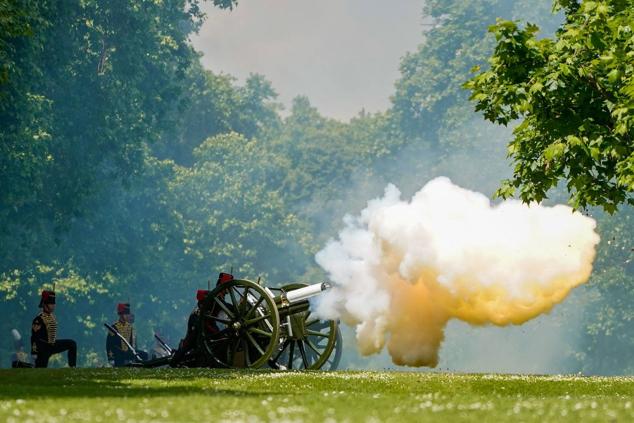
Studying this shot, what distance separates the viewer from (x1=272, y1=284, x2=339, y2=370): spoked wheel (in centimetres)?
3216

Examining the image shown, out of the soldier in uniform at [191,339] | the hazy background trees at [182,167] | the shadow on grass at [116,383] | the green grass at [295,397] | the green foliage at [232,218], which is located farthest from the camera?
the green foliage at [232,218]

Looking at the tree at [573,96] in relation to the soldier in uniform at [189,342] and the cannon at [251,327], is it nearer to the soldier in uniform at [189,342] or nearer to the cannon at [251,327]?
the cannon at [251,327]

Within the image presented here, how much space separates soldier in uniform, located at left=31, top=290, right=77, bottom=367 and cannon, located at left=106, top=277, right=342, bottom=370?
2268 millimetres

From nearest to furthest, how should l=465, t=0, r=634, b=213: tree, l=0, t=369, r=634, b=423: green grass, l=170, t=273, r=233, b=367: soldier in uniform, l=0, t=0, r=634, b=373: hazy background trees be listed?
l=0, t=369, r=634, b=423: green grass → l=465, t=0, r=634, b=213: tree → l=170, t=273, r=233, b=367: soldier in uniform → l=0, t=0, r=634, b=373: hazy background trees

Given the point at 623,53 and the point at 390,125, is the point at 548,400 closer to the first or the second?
the point at 623,53

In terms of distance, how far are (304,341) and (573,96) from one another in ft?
28.2

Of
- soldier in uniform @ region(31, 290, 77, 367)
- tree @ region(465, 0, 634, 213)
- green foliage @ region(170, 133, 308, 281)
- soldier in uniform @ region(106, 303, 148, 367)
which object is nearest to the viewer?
tree @ region(465, 0, 634, 213)

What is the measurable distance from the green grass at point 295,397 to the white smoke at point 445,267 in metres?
2.97

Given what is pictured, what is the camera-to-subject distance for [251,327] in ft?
101

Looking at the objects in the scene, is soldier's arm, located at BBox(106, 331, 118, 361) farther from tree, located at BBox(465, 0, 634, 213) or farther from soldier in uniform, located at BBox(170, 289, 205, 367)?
tree, located at BBox(465, 0, 634, 213)

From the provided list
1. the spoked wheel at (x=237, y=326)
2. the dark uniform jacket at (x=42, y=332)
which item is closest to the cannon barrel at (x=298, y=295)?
the spoked wheel at (x=237, y=326)

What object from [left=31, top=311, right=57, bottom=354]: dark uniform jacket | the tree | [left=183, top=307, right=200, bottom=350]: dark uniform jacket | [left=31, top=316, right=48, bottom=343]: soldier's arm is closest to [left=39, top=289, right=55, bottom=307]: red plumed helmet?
[left=31, top=311, right=57, bottom=354]: dark uniform jacket

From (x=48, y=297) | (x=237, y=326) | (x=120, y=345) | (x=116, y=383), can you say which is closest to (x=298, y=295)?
(x=237, y=326)

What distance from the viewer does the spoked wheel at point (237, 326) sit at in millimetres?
30625
